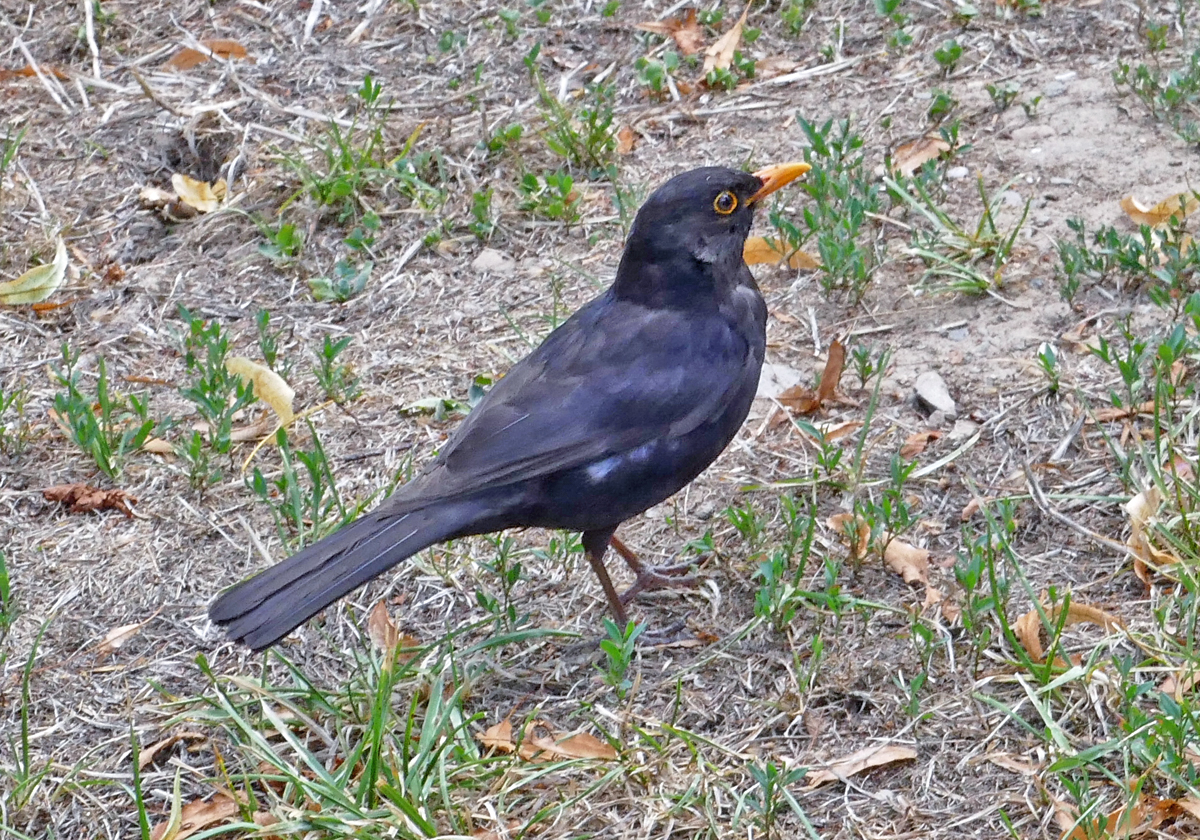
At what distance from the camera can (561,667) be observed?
4.08 meters

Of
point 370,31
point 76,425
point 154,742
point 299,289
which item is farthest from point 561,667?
point 370,31

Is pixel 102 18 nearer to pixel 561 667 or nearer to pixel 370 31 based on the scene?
pixel 370 31

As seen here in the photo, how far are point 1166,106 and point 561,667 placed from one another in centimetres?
356

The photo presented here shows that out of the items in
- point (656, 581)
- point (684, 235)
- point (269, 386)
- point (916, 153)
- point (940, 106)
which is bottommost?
point (656, 581)

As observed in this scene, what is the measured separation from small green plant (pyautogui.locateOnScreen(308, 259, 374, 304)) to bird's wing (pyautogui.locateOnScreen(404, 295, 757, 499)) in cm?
155

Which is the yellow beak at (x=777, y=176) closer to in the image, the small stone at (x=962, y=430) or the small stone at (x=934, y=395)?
the small stone at (x=934, y=395)

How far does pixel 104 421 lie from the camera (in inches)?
187

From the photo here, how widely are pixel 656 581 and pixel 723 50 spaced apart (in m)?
3.32

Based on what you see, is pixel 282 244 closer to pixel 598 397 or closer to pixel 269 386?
pixel 269 386

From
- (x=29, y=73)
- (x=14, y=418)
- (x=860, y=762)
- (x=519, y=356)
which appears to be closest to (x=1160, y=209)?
(x=519, y=356)

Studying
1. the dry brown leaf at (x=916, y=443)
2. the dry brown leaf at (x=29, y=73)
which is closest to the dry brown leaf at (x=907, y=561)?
the dry brown leaf at (x=916, y=443)

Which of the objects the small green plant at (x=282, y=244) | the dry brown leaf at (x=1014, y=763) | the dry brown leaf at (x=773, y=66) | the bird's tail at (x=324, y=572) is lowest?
the small green plant at (x=282, y=244)

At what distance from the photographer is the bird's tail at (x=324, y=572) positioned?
350 cm

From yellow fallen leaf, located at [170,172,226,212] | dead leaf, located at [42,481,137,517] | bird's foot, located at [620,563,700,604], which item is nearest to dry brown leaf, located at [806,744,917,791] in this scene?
bird's foot, located at [620,563,700,604]
